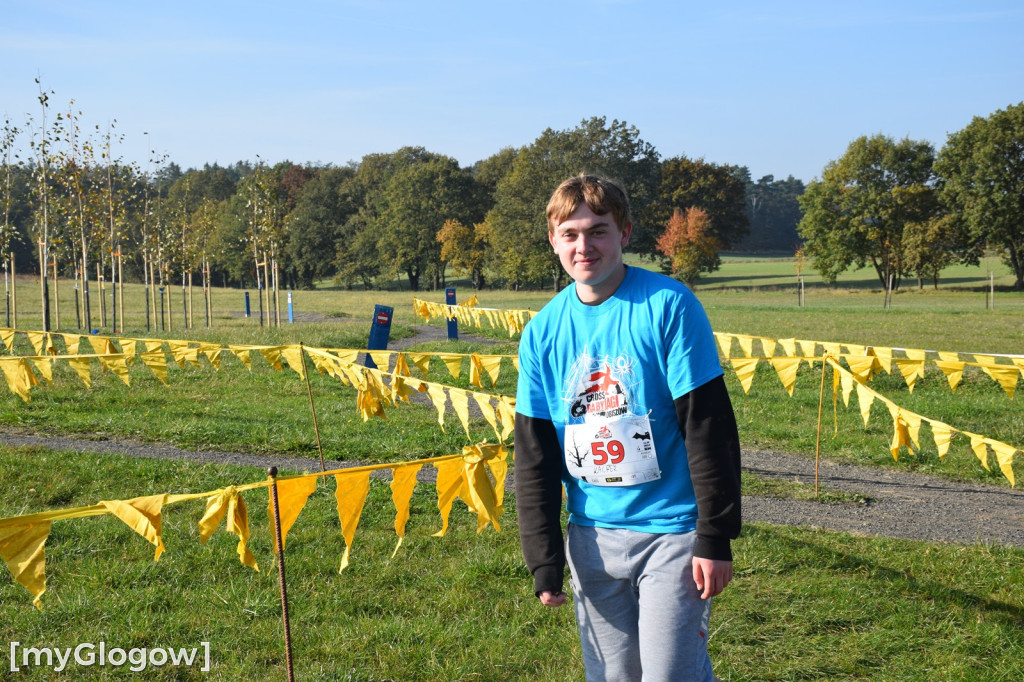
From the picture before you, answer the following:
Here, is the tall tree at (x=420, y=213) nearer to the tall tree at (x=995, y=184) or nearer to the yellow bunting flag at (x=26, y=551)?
the tall tree at (x=995, y=184)

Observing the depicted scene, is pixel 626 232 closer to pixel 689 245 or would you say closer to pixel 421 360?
pixel 421 360

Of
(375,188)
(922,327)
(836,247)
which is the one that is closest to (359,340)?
(922,327)

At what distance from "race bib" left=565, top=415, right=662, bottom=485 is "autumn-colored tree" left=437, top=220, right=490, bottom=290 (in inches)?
2671

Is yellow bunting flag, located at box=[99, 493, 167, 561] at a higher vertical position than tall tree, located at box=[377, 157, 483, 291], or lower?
lower

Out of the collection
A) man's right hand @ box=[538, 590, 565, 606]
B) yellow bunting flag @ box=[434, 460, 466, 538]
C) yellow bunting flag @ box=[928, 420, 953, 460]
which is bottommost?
yellow bunting flag @ box=[928, 420, 953, 460]

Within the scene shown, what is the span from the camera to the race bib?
2.67 metres

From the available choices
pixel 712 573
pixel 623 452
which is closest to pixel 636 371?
pixel 623 452

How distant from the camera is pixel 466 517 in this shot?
21.5ft

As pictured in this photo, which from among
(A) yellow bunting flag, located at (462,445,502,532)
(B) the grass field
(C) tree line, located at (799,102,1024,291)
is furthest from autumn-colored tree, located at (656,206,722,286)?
(A) yellow bunting flag, located at (462,445,502,532)

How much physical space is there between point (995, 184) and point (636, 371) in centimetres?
6147

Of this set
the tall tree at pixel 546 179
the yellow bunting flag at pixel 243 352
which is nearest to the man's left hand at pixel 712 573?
the yellow bunting flag at pixel 243 352

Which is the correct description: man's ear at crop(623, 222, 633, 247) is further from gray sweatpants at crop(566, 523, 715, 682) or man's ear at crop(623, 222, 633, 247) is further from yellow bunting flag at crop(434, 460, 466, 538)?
yellow bunting flag at crop(434, 460, 466, 538)

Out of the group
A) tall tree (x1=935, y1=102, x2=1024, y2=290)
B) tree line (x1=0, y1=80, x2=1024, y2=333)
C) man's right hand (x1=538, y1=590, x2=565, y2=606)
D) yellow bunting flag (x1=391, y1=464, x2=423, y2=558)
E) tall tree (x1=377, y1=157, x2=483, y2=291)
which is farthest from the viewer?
tall tree (x1=377, y1=157, x2=483, y2=291)

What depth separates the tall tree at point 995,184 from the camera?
178ft
